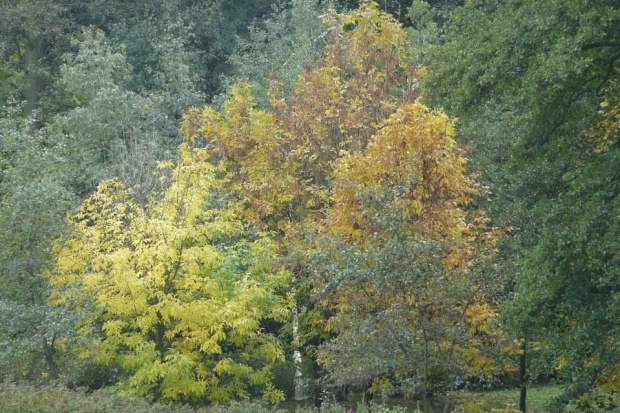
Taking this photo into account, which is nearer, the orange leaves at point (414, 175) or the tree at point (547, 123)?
the tree at point (547, 123)

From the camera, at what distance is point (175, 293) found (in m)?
18.0

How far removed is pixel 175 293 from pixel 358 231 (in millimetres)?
5152

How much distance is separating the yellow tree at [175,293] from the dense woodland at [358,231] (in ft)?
0.20

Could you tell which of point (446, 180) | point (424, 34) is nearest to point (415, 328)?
point (446, 180)

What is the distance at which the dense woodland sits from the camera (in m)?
12.2

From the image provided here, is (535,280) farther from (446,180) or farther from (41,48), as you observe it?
(41,48)

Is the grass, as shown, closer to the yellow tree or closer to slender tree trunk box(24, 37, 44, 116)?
the yellow tree

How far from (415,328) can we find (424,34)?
15887 mm

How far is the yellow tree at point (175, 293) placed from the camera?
55.8 ft

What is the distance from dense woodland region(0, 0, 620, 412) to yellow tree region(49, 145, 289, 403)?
0.06 metres

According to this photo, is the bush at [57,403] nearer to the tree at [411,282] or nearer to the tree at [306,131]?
the tree at [411,282]

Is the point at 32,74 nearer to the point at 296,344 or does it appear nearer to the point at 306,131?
the point at 306,131

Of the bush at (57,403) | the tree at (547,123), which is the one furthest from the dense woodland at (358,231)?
the bush at (57,403)

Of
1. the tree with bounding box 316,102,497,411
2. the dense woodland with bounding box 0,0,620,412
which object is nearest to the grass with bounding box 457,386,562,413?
the dense woodland with bounding box 0,0,620,412
